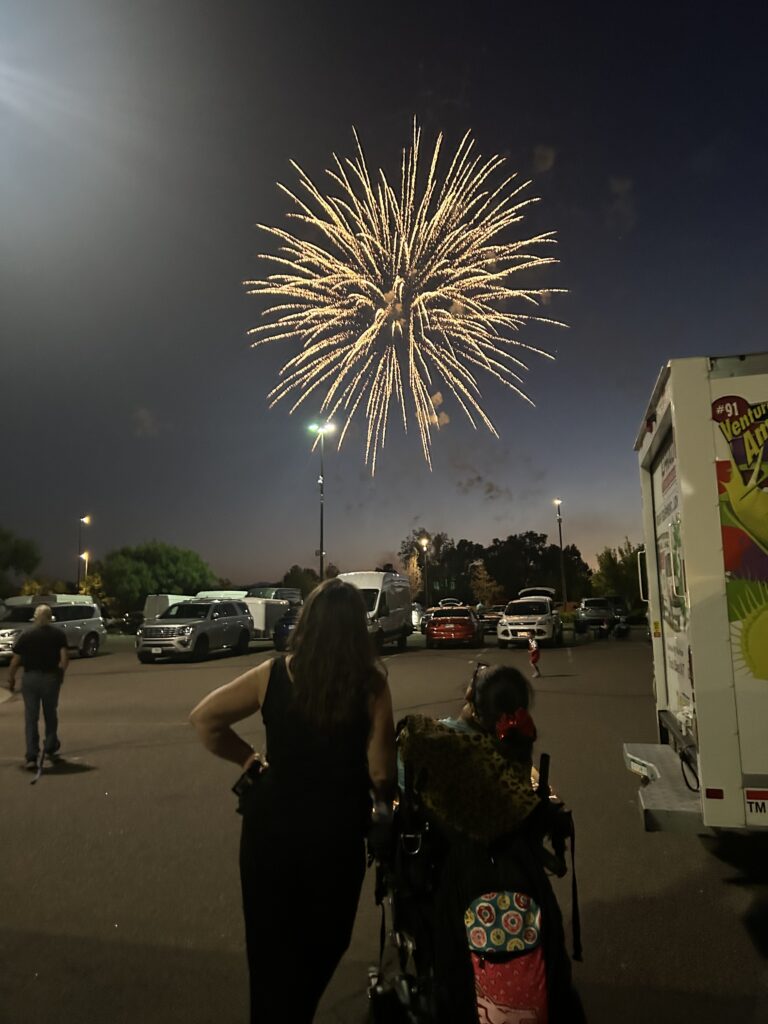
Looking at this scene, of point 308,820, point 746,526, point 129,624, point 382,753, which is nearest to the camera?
point 308,820

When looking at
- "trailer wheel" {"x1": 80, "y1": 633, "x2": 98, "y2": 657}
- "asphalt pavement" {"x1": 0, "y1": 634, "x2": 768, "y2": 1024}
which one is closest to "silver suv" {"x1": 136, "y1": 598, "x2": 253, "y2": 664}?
"trailer wheel" {"x1": 80, "y1": 633, "x2": 98, "y2": 657}

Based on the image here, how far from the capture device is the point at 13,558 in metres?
77.9

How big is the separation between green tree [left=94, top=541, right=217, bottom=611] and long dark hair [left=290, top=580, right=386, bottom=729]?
269 ft

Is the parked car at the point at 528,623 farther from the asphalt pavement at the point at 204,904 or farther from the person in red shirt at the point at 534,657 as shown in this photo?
the asphalt pavement at the point at 204,904

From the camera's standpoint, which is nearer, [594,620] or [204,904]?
[204,904]

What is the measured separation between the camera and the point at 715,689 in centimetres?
382

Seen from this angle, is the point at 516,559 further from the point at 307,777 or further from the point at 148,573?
the point at 307,777

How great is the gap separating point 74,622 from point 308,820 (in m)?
24.8

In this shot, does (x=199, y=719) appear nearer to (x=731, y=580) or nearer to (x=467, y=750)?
(x=467, y=750)

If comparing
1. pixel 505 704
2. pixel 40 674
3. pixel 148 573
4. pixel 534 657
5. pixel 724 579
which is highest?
pixel 148 573

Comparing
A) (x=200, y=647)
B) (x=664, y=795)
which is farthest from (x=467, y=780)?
(x=200, y=647)

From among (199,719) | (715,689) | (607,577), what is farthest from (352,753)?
(607,577)

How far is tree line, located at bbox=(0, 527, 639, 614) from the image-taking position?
74.1 metres

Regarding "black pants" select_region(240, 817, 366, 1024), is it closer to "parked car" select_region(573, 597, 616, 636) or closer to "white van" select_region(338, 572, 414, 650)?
"white van" select_region(338, 572, 414, 650)
